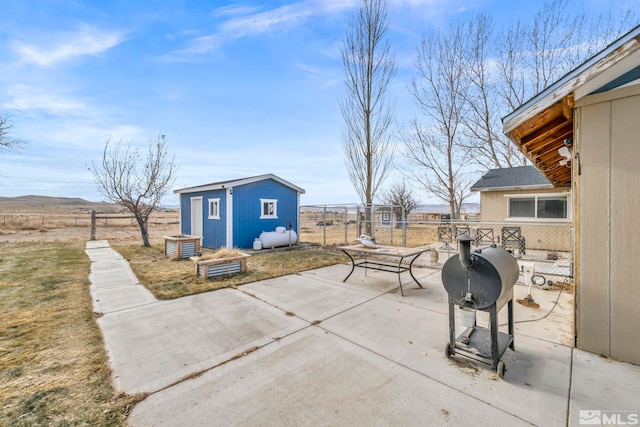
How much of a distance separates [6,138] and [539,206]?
2280 cm

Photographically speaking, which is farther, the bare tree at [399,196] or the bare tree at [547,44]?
the bare tree at [399,196]

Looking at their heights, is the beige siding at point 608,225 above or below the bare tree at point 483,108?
below

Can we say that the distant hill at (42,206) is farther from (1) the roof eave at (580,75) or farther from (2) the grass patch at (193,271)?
(1) the roof eave at (580,75)

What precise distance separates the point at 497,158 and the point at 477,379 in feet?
54.9

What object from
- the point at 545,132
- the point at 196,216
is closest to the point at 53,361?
the point at 545,132

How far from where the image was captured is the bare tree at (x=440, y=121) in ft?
47.0

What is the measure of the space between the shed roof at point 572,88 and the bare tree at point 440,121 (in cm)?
1230

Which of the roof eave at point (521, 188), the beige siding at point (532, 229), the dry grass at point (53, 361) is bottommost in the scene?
the dry grass at point (53, 361)

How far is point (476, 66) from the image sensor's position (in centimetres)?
1415

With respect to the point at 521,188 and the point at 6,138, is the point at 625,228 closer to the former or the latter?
the point at 521,188

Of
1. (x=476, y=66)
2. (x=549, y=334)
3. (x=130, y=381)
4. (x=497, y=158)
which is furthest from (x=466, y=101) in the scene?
(x=130, y=381)

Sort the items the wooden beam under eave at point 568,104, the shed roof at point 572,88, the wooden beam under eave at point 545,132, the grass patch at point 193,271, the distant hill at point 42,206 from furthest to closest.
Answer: the distant hill at point 42,206 → the grass patch at point 193,271 → the wooden beam under eave at point 545,132 → the wooden beam under eave at point 568,104 → the shed roof at point 572,88

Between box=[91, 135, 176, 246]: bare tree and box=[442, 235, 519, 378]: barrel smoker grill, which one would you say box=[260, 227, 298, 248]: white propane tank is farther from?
box=[442, 235, 519, 378]: barrel smoker grill

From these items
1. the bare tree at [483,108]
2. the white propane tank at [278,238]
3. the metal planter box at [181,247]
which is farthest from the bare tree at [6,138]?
the bare tree at [483,108]
